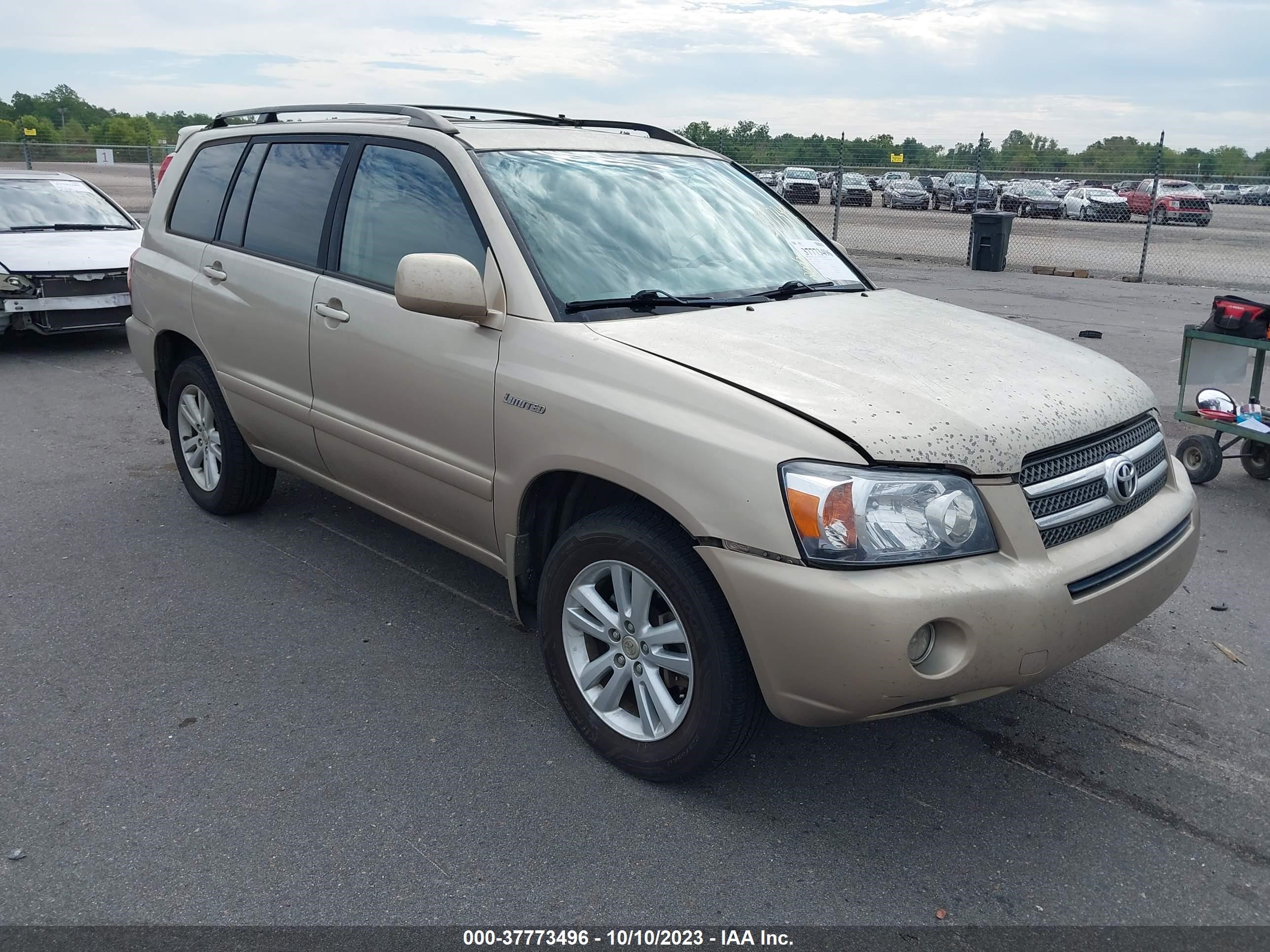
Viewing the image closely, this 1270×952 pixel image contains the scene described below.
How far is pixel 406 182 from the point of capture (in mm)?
3902

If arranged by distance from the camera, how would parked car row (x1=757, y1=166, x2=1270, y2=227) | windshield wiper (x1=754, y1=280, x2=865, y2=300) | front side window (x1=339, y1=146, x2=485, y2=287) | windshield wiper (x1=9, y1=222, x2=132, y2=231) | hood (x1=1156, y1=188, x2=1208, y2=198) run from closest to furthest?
front side window (x1=339, y1=146, x2=485, y2=287) < windshield wiper (x1=754, y1=280, x2=865, y2=300) < windshield wiper (x1=9, y1=222, x2=132, y2=231) < hood (x1=1156, y1=188, x2=1208, y2=198) < parked car row (x1=757, y1=166, x2=1270, y2=227)

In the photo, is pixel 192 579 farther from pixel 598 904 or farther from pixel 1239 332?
pixel 1239 332

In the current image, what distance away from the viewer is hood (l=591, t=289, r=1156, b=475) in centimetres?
272

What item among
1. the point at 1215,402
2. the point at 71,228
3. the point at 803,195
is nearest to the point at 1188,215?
the point at 803,195

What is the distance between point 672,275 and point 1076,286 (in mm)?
14524

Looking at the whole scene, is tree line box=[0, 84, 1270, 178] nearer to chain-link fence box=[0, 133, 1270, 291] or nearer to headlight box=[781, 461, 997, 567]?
chain-link fence box=[0, 133, 1270, 291]

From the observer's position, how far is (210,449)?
17.1ft

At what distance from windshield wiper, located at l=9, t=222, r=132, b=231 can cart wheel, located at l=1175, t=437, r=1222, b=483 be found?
9913 millimetres

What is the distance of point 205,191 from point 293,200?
94 centimetres

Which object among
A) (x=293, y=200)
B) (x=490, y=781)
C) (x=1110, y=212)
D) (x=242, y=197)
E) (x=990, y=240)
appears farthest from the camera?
(x=1110, y=212)

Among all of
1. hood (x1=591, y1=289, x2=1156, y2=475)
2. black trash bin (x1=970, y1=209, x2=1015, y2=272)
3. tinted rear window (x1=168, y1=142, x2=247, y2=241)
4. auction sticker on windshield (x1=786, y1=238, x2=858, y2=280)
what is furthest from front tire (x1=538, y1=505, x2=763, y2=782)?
black trash bin (x1=970, y1=209, x2=1015, y2=272)

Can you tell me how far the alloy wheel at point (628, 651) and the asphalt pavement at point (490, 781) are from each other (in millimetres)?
202

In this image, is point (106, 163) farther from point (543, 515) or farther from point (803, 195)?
point (543, 515)

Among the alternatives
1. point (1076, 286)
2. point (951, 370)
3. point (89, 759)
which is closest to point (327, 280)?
point (89, 759)
